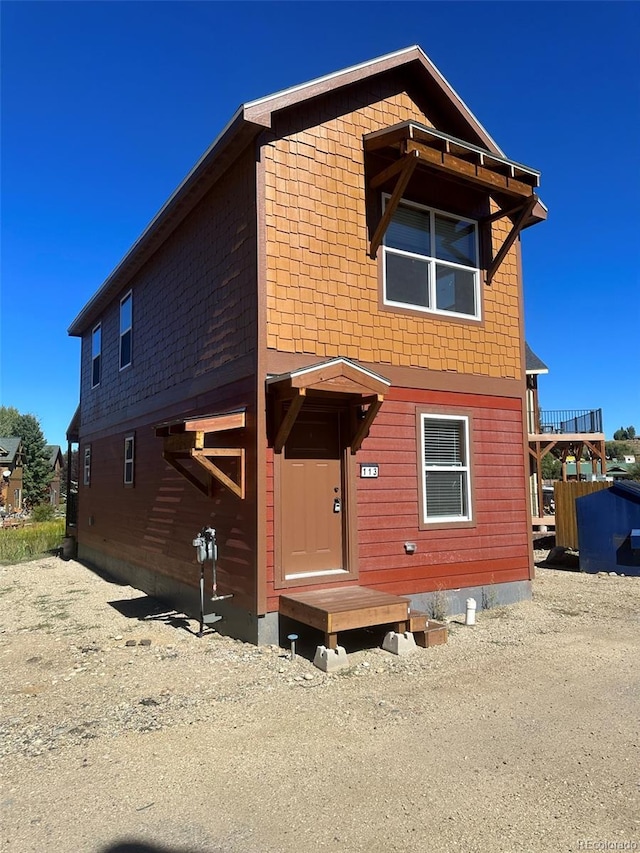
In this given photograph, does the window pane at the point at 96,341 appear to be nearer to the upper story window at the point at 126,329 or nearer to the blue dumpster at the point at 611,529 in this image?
the upper story window at the point at 126,329

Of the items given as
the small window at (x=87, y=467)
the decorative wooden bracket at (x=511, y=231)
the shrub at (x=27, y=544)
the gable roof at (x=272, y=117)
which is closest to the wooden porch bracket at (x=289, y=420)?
the gable roof at (x=272, y=117)

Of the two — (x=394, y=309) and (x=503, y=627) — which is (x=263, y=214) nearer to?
(x=394, y=309)

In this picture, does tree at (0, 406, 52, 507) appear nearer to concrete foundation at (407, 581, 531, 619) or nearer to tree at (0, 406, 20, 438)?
tree at (0, 406, 20, 438)

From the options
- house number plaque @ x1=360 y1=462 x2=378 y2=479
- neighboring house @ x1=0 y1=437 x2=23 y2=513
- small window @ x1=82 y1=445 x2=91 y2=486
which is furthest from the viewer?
neighboring house @ x1=0 y1=437 x2=23 y2=513

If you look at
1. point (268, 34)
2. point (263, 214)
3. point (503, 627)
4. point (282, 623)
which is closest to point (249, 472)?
point (282, 623)

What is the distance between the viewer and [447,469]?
8.02 meters

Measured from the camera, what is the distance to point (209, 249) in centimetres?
813

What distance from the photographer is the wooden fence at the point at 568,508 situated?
43.3 ft

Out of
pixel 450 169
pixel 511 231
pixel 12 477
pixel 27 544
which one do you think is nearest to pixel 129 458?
pixel 450 169

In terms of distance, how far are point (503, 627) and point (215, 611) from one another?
3.64 metres

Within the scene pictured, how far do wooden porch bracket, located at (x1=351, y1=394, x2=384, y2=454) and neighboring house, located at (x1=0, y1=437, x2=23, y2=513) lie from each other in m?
34.4

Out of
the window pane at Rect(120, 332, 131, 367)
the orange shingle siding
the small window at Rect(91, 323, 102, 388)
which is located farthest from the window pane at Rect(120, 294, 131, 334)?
the orange shingle siding

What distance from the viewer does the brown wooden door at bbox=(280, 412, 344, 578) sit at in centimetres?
671

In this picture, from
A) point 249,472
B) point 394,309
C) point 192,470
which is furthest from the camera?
point 192,470
